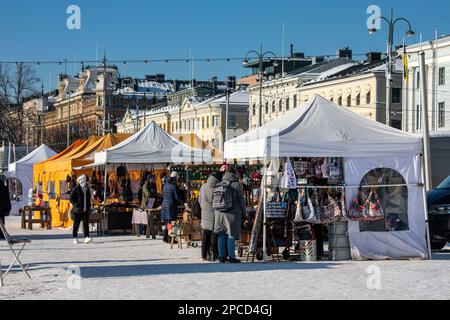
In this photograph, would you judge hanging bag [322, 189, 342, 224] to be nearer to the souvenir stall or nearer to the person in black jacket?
the person in black jacket

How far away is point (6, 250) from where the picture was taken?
23844 millimetres

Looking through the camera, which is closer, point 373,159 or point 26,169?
point 373,159

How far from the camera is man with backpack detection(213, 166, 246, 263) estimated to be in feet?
63.3

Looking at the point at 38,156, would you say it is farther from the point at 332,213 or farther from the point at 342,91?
the point at 342,91

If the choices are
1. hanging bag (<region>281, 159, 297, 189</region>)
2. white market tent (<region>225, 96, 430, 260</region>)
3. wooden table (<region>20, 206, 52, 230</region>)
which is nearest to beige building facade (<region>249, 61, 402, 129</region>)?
wooden table (<region>20, 206, 52, 230</region>)

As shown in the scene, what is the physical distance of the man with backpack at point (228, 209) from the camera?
63.3 ft

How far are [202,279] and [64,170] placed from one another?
20.5 metres

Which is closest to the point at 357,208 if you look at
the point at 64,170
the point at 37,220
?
the point at 37,220

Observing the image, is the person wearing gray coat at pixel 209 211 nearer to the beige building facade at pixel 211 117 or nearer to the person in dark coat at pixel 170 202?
the person in dark coat at pixel 170 202

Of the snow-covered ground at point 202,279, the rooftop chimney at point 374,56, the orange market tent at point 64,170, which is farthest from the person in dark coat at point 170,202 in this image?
the rooftop chimney at point 374,56

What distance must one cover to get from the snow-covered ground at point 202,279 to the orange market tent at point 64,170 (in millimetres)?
13233

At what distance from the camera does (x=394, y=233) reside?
67.2ft

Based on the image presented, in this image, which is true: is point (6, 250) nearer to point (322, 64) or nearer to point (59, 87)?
point (322, 64)
